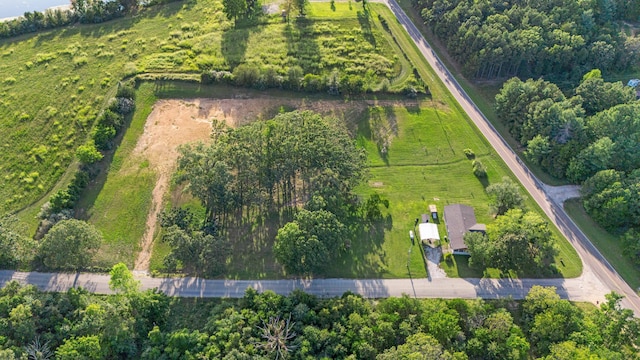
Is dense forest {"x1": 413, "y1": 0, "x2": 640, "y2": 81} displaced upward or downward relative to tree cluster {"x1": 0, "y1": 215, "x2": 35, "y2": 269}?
upward

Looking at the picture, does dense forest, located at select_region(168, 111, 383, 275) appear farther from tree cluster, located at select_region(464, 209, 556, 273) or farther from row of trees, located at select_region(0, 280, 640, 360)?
tree cluster, located at select_region(464, 209, 556, 273)

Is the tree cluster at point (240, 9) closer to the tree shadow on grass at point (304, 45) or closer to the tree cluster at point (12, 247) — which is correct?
the tree shadow on grass at point (304, 45)

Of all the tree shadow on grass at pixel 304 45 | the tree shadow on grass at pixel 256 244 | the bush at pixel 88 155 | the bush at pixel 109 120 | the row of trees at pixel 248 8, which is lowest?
the tree shadow on grass at pixel 256 244

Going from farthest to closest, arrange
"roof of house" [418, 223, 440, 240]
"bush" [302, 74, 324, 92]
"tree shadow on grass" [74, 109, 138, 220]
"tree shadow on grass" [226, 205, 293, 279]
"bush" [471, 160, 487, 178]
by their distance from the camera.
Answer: "bush" [302, 74, 324, 92] < "bush" [471, 160, 487, 178] < "tree shadow on grass" [74, 109, 138, 220] < "roof of house" [418, 223, 440, 240] < "tree shadow on grass" [226, 205, 293, 279]

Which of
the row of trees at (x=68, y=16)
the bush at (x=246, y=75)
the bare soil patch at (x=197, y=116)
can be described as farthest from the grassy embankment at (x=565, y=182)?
the row of trees at (x=68, y=16)

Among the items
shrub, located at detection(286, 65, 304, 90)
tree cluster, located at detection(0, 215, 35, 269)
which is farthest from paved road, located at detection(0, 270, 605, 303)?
shrub, located at detection(286, 65, 304, 90)

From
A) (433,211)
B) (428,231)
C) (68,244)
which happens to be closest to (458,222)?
(433,211)
